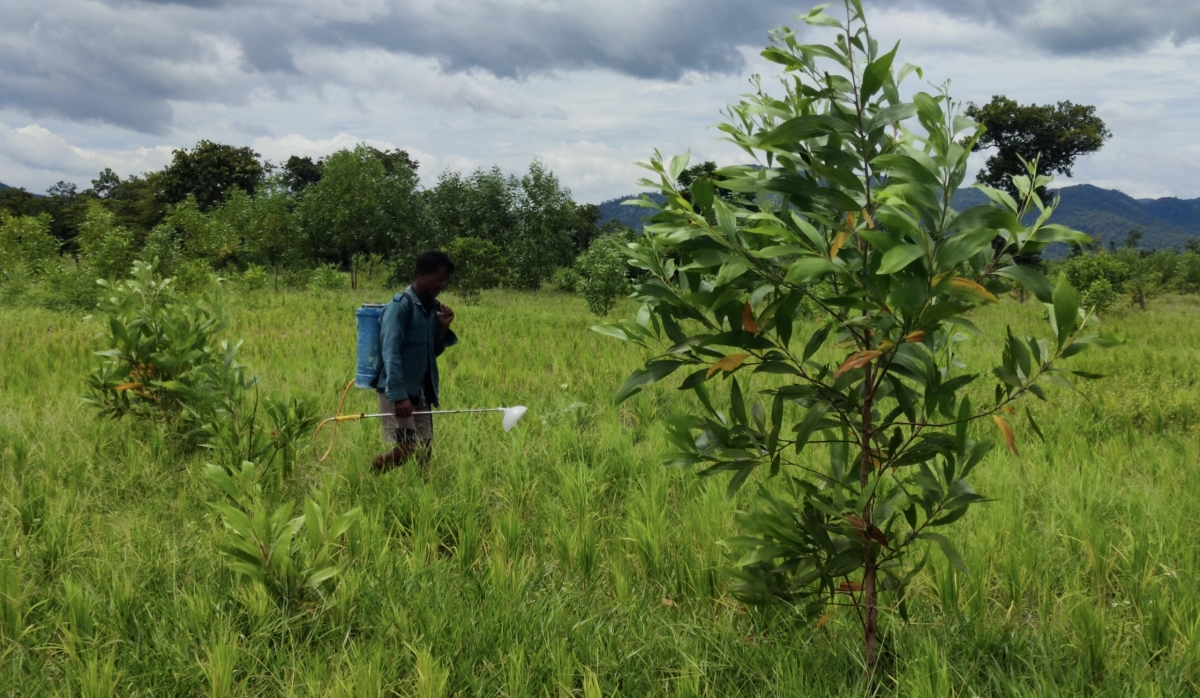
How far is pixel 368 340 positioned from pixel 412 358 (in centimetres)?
35

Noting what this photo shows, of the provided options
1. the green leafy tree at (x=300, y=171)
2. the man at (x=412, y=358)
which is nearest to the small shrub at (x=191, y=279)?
the man at (x=412, y=358)

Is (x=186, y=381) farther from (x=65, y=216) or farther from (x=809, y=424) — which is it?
(x=65, y=216)

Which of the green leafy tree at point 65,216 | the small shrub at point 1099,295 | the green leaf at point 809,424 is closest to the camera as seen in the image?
the green leaf at point 809,424

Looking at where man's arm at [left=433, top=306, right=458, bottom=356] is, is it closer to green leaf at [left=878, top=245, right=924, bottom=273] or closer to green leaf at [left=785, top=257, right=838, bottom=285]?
green leaf at [left=785, top=257, right=838, bottom=285]

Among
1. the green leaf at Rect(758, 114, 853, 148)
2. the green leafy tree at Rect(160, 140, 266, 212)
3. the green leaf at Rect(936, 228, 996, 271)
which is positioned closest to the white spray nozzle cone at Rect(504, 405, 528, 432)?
the green leaf at Rect(758, 114, 853, 148)

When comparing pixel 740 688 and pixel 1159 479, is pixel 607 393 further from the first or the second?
pixel 740 688

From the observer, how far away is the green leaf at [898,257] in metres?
1.49

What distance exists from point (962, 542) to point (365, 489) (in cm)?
314

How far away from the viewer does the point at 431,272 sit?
14.9ft

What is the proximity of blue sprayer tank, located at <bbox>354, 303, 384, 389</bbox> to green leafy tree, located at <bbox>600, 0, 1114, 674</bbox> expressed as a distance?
2.86 m

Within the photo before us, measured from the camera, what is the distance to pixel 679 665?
2.48 metres

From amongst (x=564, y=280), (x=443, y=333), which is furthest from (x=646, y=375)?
(x=564, y=280)

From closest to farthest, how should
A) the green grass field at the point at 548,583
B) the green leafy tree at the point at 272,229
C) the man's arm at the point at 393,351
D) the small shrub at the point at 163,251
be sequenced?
the green grass field at the point at 548,583 < the man's arm at the point at 393,351 < the small shrub at the point at 163,251 < the green leafy tree at the point at 272,229

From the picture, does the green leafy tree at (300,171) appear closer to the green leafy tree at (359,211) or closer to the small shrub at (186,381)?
the green leafy tree at (359,211)
